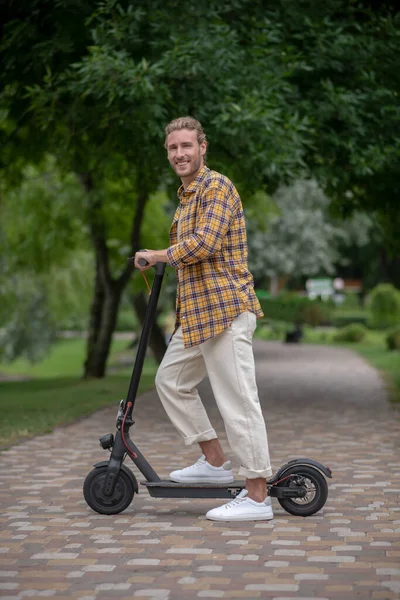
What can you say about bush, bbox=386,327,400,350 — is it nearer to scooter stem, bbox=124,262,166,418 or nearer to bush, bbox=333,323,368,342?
bush, bbox=333,323,368,342

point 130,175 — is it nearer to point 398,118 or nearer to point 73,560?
point 398,118

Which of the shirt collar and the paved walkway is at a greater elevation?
the shirt collar

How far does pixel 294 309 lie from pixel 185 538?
38449 mm

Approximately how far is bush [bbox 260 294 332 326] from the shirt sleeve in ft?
115

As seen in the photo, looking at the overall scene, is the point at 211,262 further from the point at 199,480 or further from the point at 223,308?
the point at 199,480

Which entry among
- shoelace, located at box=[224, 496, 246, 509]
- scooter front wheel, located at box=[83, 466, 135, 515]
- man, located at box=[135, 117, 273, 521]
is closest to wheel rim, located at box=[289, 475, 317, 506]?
man, located at box=[135, 117, 273, 521]

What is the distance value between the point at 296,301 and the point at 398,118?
32.8 meters

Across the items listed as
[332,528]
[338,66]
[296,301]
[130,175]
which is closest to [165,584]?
[332,528]

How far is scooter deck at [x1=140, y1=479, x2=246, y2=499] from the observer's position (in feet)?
18.3

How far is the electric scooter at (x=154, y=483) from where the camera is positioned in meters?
5.59

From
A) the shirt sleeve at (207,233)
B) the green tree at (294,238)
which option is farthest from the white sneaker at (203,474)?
the green tree at (294,238)

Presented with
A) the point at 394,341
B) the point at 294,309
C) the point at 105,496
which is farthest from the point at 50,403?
the point at 294,309

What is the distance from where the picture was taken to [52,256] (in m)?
21.1

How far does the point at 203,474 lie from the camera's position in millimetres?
5809
